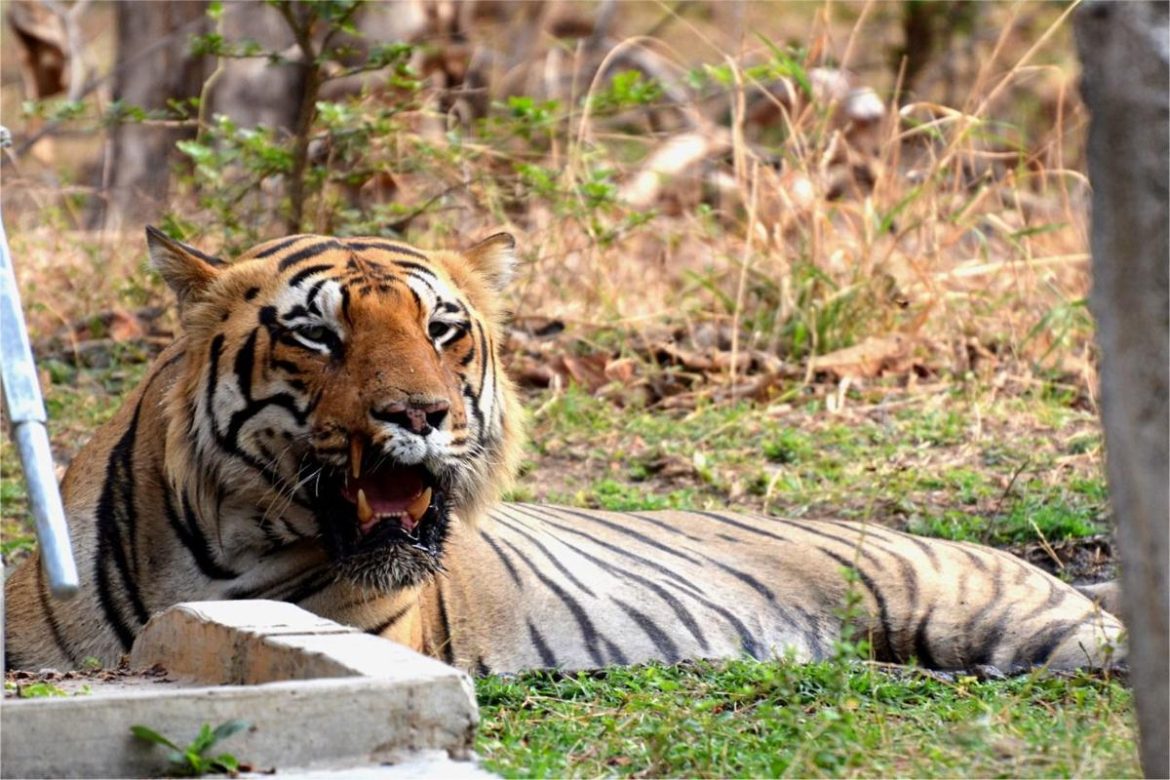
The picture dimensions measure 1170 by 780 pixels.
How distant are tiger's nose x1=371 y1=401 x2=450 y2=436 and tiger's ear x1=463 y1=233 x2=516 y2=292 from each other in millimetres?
868

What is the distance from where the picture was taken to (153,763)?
2812 millimetres

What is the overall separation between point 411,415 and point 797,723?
1323 mm

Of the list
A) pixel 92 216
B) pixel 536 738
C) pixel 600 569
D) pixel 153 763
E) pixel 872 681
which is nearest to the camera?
pixel 153 763

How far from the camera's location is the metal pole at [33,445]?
246 centimetres

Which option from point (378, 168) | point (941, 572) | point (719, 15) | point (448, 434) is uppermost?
point (719, 15)

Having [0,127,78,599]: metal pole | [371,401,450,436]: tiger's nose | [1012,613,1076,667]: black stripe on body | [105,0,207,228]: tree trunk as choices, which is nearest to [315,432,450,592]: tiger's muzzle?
[371,401,450,436]: tiger's nose

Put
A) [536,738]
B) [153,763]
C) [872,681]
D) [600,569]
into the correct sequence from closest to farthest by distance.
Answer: [153,763] < [536,738] < [872,681] < [600,569]

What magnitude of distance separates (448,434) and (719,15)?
16855 millimetres

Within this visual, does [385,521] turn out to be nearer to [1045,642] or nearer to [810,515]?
[1045,642]

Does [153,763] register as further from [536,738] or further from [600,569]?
[600,569]

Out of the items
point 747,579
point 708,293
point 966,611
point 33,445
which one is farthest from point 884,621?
point 708,293

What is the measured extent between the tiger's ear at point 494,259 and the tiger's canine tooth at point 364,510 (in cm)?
91

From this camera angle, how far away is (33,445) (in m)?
2.60

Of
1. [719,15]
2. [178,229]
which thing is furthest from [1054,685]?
[719,15]
